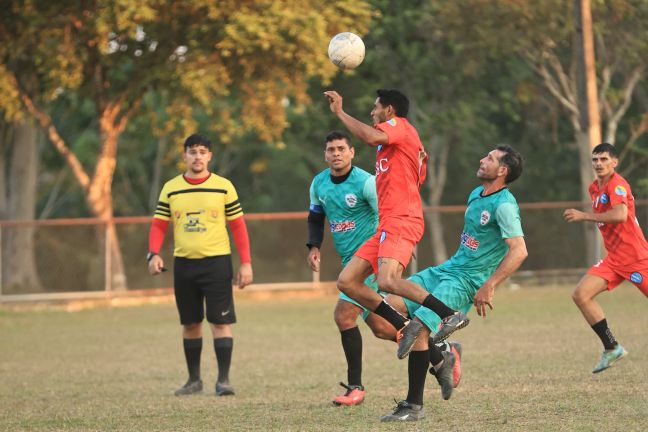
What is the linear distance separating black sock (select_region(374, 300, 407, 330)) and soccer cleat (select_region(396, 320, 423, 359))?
332 mm

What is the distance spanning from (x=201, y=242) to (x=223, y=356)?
3.54 ft

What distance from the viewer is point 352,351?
368 inches

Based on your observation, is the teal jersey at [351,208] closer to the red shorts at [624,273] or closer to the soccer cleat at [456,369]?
the soccer cleat at [456,369]

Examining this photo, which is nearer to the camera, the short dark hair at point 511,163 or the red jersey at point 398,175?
the red jersey at point 398,175

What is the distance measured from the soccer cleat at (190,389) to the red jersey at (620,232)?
3.92 metres

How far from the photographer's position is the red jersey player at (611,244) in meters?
10.0

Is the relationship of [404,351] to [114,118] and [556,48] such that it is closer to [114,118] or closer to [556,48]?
[114,118]

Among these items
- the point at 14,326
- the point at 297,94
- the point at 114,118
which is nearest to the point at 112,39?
the point at 114,118

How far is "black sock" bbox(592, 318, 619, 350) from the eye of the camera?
409 inches

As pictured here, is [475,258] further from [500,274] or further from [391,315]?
[391,315]

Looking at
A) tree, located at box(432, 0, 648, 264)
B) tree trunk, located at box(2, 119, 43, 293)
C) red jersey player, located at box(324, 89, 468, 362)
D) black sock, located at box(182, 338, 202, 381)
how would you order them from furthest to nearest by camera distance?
tree trunk, located at box(2, 119, 43, 293) < tree, located at box(432, 0, 648, 264) < black sock, located at box(182, 338, 202, 381) < red jersey player, located at box(324, 89, 468, 362)

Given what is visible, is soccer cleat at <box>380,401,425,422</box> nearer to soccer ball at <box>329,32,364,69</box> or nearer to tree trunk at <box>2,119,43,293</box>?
soccer ball at <box>329,32,364,69</box>

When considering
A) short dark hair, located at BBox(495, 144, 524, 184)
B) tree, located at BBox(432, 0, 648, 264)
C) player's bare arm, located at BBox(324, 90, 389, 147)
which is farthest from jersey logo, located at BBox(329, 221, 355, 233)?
tree, located at BBox(432, 0, 648, 264)

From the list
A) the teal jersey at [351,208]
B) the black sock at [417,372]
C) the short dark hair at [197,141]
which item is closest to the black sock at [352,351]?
the teal jersey at [351,208]
